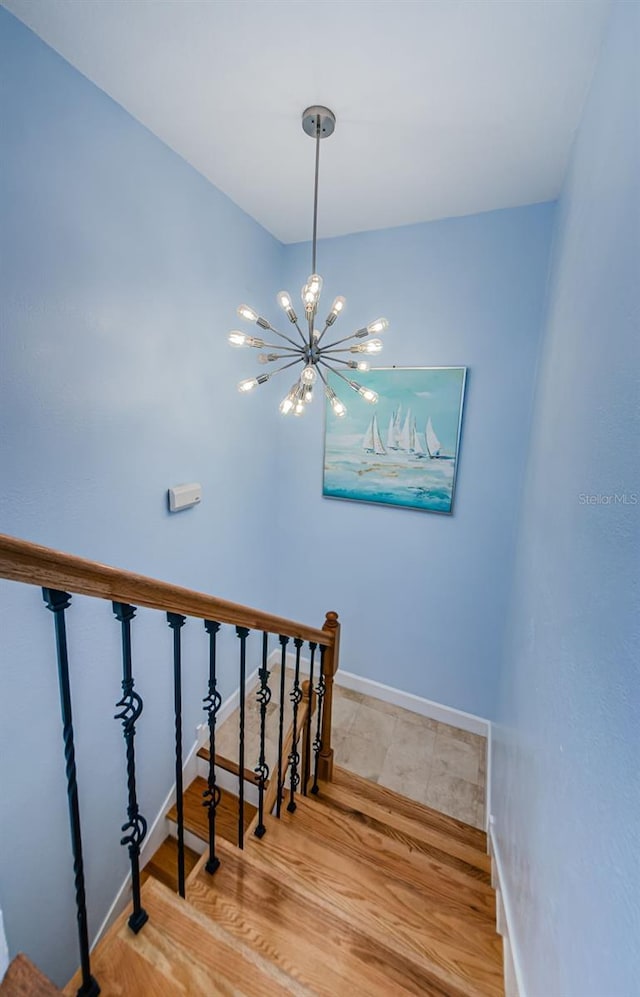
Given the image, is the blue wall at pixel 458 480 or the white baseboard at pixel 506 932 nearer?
the white baseboard at pixel 506 932

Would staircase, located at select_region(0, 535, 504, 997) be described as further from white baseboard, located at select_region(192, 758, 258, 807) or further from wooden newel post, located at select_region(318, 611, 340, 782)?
white baseboard, located at select_region(192, 758, 258, 807)

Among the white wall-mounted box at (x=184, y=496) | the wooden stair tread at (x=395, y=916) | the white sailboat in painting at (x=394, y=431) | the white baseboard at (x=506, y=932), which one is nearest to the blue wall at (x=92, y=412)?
the white wall-mounted box at (x=184, y=496)

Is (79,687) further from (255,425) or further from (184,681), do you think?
(255,425)

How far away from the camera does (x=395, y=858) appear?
1.68 metres

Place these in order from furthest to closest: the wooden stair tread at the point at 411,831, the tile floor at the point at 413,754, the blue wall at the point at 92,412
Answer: the tile floor at the point at 413,754
the wooden stair tread at the point at 411,831
the blue wall at the point at 92,412

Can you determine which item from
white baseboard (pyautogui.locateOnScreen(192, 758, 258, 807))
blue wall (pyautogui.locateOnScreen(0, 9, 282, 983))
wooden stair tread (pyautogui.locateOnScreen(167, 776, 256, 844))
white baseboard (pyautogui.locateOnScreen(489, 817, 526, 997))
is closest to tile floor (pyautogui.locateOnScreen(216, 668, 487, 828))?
white baseboard (pyautogui.locateOnScreen(192, 758, 258, 807))

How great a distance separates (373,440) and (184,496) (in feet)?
4.49

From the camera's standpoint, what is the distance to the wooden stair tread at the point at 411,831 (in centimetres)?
182

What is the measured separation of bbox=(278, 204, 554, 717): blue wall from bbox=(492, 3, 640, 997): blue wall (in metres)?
0.79

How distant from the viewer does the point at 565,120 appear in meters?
1.61

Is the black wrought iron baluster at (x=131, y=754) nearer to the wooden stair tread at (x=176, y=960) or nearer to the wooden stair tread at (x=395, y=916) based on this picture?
the wooden stair tread at (x=176, y=960)

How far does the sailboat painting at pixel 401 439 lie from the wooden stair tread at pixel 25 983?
252cm

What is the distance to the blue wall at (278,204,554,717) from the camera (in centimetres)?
238

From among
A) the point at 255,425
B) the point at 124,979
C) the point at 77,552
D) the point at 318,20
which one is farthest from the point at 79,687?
the point at 318,20
